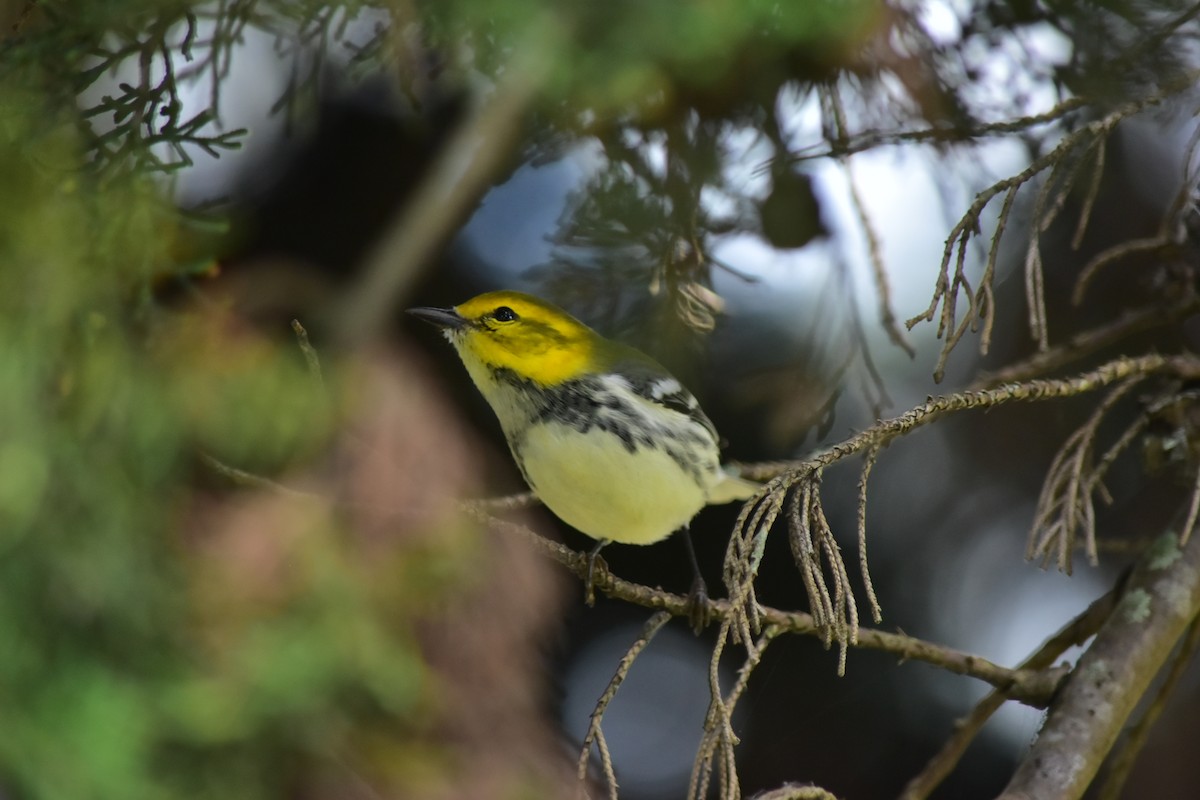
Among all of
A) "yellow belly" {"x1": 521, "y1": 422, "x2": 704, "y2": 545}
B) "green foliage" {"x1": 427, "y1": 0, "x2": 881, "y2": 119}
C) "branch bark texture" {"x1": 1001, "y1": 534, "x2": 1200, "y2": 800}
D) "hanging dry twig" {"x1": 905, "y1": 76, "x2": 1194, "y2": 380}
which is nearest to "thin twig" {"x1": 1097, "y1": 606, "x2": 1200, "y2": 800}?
"branch bark texture" {"x1": 1001, "y1": 534, "x2": 1200, "y2": 800}

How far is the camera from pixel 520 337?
219cm

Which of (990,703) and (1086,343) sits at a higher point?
(1086,343)

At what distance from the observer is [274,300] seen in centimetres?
224

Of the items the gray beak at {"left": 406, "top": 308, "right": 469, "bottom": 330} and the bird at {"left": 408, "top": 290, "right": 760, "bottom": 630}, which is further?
the gray beak at {"left": 406, "top": 308, "right": 469, "bottom": 330}

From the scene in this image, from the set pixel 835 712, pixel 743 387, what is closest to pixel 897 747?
pixel 835 712

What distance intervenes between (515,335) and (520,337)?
13 mm

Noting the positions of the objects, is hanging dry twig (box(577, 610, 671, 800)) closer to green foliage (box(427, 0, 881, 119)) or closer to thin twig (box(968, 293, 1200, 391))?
thin twig (box(968, 293, 1200, 391))

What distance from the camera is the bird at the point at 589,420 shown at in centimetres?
203

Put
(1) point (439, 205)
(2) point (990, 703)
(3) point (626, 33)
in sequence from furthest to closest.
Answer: (1) point (439, 205) → (3) point (626, 33) → (2) point (990, 703)

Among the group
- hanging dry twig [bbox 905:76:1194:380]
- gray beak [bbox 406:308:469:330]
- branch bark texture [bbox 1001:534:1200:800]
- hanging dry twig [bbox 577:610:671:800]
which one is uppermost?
hanging dry twig [bbox 905:76:1194:380]

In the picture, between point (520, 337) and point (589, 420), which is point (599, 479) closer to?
point (589, 420)

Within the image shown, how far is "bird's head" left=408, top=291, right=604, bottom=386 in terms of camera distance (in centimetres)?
217

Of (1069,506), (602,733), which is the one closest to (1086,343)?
(1069,506)

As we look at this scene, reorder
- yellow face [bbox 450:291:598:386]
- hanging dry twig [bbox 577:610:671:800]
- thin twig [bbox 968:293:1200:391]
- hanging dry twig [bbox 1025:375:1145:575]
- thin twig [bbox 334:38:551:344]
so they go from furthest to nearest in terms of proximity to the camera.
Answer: yellow face [bbox 450:291:598:386] → thin twig [bbox 334:38:551:344] → thin twig [bbox 968:293:1200:391] → hanging dry twig [bbox 1025:375:1145:575] → hanging dry twig [bbox 577:610:671:800]
